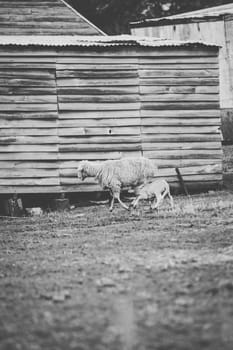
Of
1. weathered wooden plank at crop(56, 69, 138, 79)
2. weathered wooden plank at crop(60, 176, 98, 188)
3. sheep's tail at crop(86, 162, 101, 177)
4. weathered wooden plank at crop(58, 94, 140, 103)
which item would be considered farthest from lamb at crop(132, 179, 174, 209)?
weathered wooden plank at crop(56, 69, 138, 79)

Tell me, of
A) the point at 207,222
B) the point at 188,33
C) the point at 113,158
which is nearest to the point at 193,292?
Answer: the point at 207,222

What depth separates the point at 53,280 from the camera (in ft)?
26.5

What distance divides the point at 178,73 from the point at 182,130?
140 centimetres

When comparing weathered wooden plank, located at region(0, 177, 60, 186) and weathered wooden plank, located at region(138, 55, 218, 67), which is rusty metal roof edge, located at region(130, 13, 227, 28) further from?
weathered wooden plank, located at region(0, 177, 60, 186)

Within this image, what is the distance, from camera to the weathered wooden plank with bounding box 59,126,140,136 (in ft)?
57.0

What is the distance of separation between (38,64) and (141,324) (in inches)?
478

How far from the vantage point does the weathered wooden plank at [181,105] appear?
17.9 meters

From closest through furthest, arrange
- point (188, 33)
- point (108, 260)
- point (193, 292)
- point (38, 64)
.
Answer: point (193, 292) → point (108, 260) → point (38, 64) → point (188, 33)

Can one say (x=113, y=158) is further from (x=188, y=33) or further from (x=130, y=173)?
(x=188, y=33)

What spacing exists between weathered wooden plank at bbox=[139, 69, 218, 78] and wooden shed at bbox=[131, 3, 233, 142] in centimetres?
589

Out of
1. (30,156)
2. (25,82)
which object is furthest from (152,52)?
(30,156)

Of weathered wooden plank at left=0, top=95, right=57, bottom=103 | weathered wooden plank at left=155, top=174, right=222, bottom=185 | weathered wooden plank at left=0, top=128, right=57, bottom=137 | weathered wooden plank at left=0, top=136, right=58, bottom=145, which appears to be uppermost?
weathered wooden plank at left=0, top=95, right=57, bottom=103

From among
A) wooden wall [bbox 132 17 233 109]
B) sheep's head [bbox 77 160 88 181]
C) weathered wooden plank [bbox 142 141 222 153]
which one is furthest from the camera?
wooden wall [bbox 132 17 233 109]

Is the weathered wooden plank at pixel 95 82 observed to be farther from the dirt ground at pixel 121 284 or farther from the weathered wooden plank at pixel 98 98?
the dirt ground at pixel 121 284
